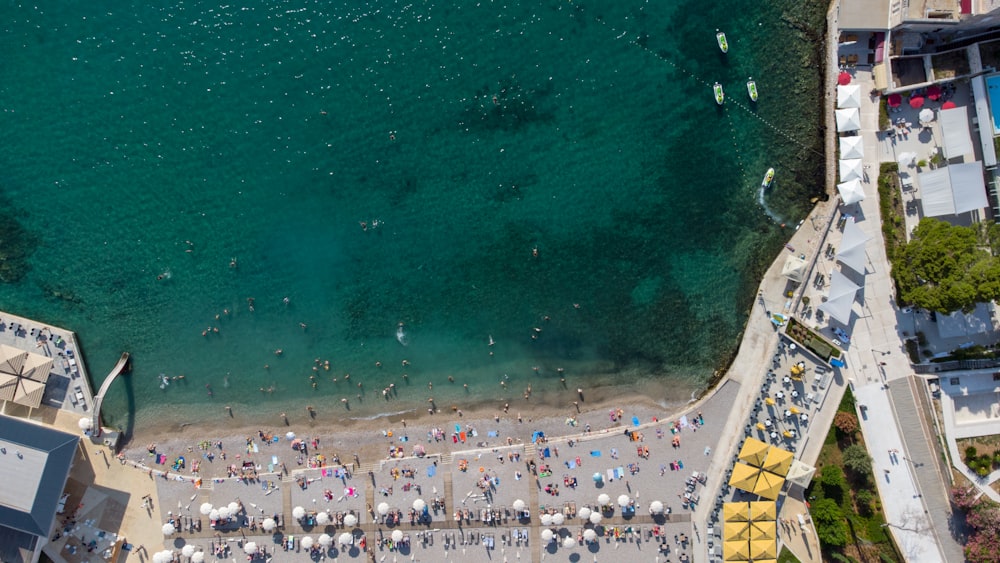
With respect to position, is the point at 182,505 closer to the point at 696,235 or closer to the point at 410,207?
the point at 410,207

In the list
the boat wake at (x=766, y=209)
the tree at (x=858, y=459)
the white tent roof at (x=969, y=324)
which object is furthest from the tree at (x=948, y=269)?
the tree at (x=858, y=459)

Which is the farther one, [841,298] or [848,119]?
[848,119]

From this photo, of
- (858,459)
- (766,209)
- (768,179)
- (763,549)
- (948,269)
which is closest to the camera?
(948,269)

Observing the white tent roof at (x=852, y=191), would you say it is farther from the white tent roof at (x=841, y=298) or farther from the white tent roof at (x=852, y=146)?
the white tent roof at (x=841, y=298)

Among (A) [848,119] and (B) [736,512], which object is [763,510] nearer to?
(B) [736,512]

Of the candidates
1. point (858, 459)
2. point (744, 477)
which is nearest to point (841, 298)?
point (858, 459)

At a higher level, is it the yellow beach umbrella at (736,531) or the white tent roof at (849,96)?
the white tent roof at (849,96)

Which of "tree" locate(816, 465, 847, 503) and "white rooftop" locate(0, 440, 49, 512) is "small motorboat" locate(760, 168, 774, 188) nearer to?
"tree" locate(816, 465, 847, 503)

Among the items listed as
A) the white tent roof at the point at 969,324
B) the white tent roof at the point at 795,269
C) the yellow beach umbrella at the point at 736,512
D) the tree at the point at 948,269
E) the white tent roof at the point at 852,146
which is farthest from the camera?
the white tent roof at the point at 795,269
